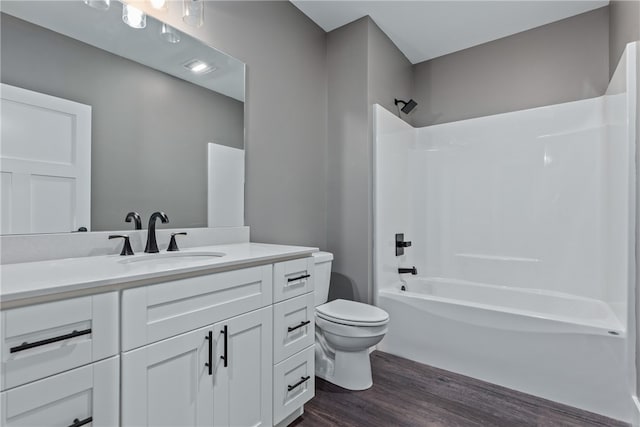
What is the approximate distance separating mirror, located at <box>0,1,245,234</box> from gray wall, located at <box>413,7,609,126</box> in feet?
7.04

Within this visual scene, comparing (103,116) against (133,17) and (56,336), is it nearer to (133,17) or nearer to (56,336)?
(133,17)

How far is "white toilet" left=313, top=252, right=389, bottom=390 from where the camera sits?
189cm

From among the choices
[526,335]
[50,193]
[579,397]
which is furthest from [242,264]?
[579,397]

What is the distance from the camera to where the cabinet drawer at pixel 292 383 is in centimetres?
145

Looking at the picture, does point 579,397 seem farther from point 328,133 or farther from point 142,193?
point 142,193

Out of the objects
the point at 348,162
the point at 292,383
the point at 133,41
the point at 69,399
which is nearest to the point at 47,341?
the point at 69,399

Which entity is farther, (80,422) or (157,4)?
(157,4)

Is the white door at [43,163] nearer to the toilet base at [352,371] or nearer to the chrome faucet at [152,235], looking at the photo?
the chrome faucet at [152,235]

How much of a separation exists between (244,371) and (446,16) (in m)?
2.82

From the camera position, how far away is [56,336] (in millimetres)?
810

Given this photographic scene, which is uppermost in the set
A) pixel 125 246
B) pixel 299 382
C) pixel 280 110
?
pixel 280 110

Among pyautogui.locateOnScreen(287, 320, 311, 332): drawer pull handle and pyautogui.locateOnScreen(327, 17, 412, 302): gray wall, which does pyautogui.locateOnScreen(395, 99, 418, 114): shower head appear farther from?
pyautogui.locateOnScreen(287, 320, 311, 332): drawer pull handle

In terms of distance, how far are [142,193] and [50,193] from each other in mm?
345

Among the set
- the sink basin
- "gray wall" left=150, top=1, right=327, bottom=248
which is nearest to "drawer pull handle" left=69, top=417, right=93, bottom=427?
the sink basin
